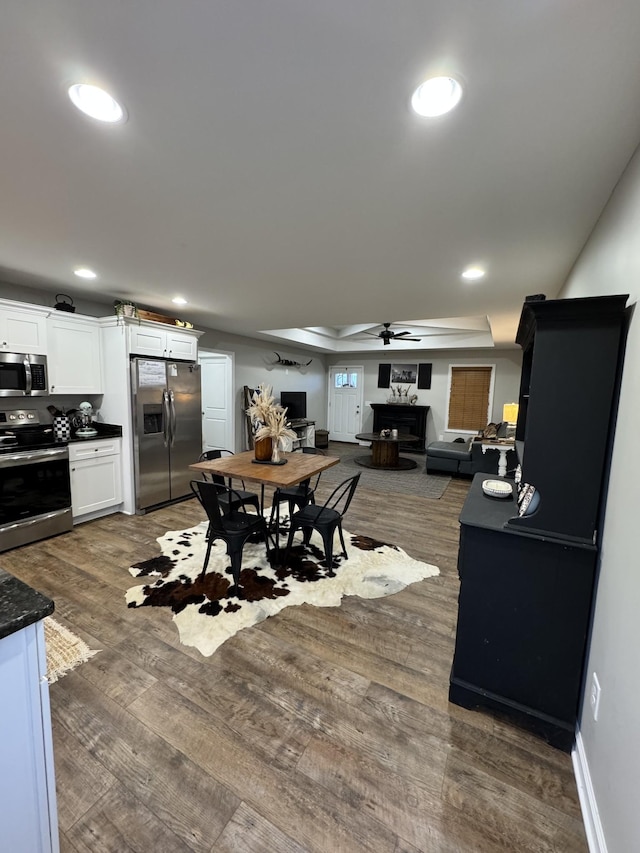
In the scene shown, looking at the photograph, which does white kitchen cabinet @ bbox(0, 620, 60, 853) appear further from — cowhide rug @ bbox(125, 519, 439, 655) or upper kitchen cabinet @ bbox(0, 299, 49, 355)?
upper kitchen cabinet @ bbox(0, 299, 49, 355)

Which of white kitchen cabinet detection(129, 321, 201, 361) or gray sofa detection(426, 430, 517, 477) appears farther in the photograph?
gray sofa detection(426, 430, 517, 477)

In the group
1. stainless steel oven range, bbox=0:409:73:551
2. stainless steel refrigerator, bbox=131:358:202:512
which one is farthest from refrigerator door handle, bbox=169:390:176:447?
stainless steel oven range, bbox=0:409:73:551

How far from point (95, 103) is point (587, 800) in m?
3.10

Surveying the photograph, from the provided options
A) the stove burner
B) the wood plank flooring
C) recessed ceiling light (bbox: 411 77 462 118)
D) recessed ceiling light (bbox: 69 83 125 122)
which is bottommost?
the wood plank flooring

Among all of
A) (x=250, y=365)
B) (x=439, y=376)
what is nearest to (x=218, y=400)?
(x=250, y=365)

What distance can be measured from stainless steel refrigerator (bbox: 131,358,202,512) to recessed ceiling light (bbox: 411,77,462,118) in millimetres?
3680

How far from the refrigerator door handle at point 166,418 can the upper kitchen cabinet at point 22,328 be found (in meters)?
1.22

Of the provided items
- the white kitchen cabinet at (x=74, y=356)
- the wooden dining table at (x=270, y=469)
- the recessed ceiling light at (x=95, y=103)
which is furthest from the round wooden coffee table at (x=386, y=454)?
the recessed ceiling light at (x=95, y=103)

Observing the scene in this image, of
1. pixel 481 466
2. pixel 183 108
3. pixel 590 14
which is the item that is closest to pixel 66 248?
pixel 183 108

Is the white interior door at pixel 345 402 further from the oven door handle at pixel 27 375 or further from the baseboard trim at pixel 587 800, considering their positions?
the baseboard trim at pixel 587 800

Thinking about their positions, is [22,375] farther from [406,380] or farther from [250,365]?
[406,380]

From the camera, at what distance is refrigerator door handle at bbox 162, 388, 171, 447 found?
4.27 m

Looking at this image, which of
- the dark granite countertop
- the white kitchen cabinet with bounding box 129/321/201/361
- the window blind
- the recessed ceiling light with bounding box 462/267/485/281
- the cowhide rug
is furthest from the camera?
the window blind

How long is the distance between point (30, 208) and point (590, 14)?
8.68 feet
